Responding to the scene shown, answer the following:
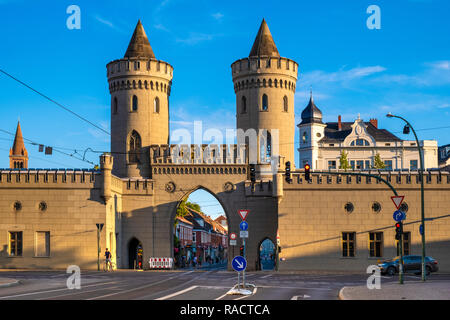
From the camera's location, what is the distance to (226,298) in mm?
23422

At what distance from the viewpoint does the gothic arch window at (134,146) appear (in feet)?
214

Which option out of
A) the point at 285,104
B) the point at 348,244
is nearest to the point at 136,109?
the point at 285,104

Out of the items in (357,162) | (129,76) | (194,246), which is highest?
(129,76)

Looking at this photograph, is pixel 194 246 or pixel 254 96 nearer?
pixel 254 96

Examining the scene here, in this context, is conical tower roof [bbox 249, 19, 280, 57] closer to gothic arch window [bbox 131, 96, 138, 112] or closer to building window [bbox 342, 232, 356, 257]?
gothic arch window [bbox 131, 96, 138, 112]

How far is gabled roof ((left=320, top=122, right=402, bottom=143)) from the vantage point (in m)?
95.1

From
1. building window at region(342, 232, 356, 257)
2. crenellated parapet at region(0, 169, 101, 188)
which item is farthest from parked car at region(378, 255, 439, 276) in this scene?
crenellated parapet at region(0, 169, 101, 188)

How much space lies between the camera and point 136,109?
216ft

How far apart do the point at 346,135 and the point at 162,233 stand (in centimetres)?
4395

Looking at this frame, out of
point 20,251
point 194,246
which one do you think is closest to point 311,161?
point 194,246

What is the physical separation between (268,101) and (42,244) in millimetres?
25654

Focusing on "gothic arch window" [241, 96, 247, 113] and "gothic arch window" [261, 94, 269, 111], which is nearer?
"gothic arch window" [261, 94, 269, 111]

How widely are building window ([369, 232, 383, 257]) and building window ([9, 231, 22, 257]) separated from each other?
94.9ft
